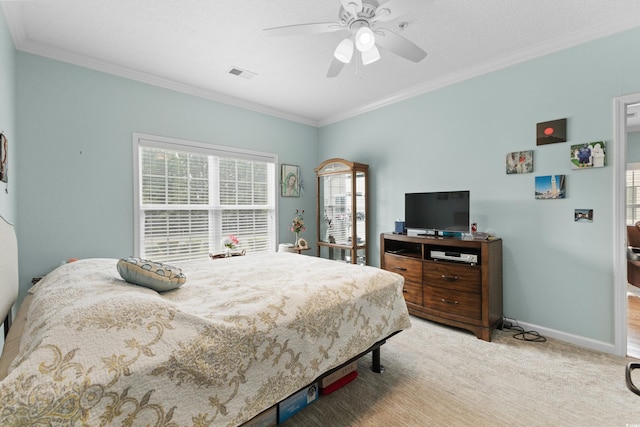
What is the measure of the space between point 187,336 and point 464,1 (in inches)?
110

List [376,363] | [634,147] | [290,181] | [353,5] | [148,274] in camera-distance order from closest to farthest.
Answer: [148,274] → [353,5] → [376,363] → [290,181] → [634,147]

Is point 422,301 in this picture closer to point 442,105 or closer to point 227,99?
point 442,105

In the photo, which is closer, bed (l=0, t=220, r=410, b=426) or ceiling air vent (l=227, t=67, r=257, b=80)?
bed (l=0, t=220, r=410, b=426)

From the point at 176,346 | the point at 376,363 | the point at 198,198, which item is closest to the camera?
the point at 176,346

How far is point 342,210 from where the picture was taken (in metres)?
4.35

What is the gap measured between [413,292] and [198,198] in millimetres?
2969

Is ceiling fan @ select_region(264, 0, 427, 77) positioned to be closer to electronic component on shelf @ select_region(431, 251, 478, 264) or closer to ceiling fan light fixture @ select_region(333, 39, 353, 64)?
ceiling fan light fixture @ select_region(333, 39, 353, 64)

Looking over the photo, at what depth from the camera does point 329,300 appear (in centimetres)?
165

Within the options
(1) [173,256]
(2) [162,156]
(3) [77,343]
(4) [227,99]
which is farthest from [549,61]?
(1) [173,256]

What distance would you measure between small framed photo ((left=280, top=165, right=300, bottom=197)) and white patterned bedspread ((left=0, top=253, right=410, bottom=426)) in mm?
2826

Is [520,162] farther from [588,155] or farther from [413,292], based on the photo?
[413,292]

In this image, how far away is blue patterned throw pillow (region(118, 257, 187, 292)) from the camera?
4.73ft

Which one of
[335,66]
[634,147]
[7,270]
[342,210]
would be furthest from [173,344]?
[634,147]

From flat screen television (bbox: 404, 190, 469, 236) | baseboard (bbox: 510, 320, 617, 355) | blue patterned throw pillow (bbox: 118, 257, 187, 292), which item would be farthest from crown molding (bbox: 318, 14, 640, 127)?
blue patterned throw pillow (bbox: 118, 257, 187, 292)
